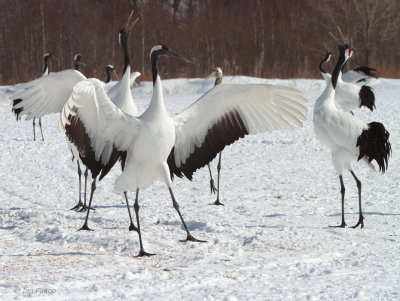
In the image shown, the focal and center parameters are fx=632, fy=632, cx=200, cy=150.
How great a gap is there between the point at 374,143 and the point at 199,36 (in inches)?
936

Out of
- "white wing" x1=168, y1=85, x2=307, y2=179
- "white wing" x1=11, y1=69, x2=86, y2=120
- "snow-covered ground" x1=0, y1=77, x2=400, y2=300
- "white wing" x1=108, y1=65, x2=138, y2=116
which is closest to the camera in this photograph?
"snow-covered ground" x1=0, y1=77, x2=400, y2=300

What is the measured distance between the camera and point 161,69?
30812mm

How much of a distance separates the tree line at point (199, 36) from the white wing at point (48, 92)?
66.4ft

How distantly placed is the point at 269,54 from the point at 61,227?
25217mm

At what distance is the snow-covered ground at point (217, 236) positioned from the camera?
173 inches

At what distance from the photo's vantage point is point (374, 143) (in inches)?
275

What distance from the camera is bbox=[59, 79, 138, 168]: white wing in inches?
198

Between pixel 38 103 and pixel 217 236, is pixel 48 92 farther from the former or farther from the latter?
pixel 217 236

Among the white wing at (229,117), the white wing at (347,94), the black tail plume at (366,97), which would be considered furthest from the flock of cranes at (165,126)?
the black tail plume at (366,97)

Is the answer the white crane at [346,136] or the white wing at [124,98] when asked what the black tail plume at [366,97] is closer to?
the white crane at [346,136]

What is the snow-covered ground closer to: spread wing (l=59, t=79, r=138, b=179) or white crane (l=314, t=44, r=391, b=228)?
white crane (l=314, t=44, r=391, b=228)

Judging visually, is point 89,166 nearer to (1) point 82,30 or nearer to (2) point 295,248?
(2) point 295,248

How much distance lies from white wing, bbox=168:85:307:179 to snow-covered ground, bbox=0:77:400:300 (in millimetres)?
883

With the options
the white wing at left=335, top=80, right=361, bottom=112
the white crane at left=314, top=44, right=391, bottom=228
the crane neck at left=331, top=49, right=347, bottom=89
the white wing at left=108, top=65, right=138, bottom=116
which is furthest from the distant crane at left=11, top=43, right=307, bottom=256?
the white wing at left=335, top=80, right=361, bottom=112
